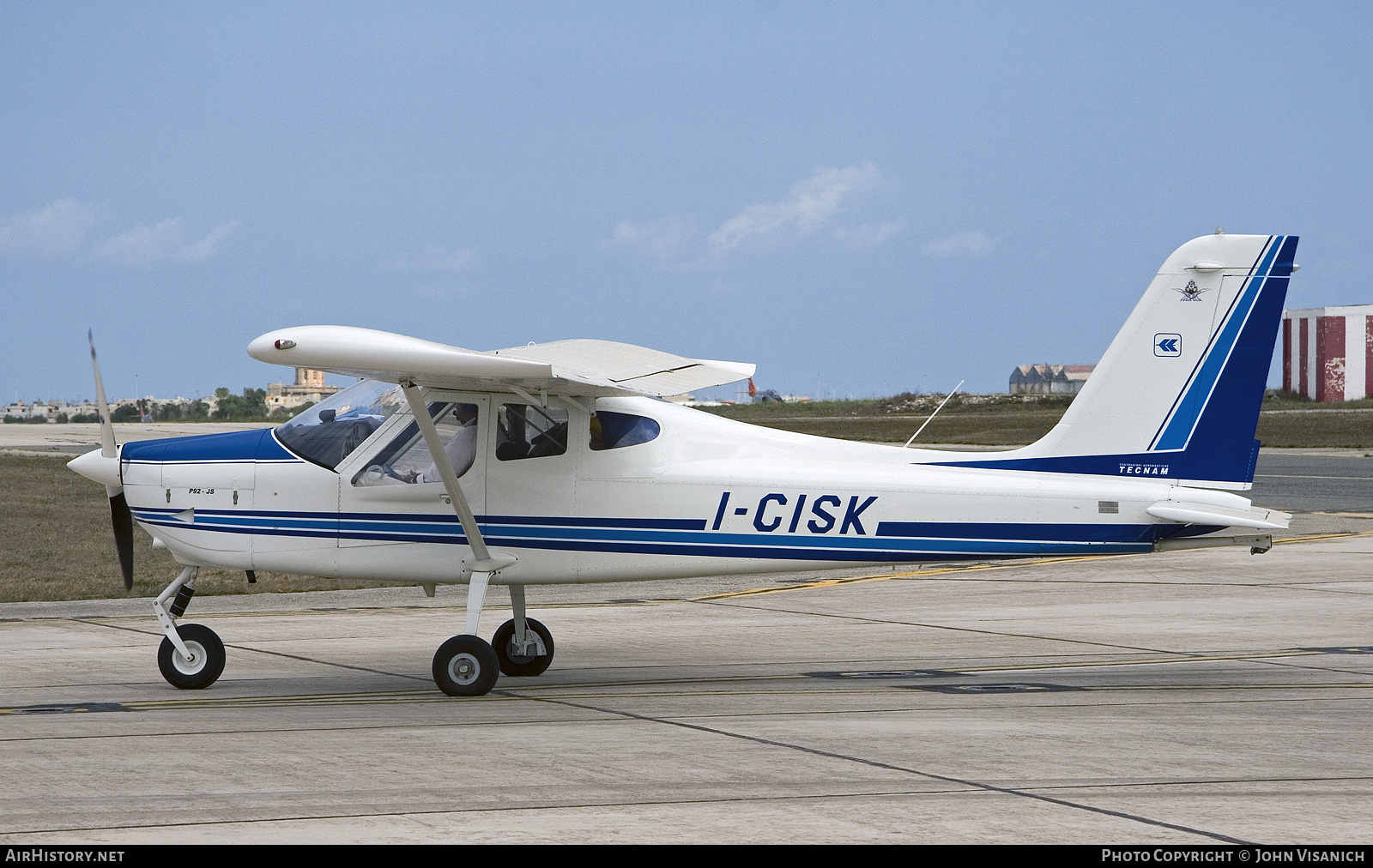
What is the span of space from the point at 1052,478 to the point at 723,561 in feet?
8.37

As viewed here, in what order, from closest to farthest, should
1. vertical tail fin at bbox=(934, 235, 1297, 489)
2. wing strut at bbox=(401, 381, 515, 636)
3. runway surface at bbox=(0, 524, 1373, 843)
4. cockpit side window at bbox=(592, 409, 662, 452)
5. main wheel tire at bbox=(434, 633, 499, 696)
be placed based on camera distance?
1. runway surface at bbox=(0, 524, 1373, 843)
2. wing strut at bbox=(401, 381, 515, 636)
3. main wheel tire at bbox=(434, 633, 499, 696)
4. vertical tail fin at bbox=(934, 235, 1297, 489)
5. cockpit side window at bbox=(592, 409, 662, 452)

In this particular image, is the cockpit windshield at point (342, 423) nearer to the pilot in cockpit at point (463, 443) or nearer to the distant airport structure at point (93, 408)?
the pilot in cockpit at point (463, 443)

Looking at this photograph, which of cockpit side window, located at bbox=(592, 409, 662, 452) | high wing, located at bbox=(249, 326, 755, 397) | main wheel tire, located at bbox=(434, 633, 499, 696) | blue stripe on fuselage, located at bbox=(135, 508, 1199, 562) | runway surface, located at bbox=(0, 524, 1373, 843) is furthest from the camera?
cockpit side window, located at bbox=(592, 409, 662, 452)

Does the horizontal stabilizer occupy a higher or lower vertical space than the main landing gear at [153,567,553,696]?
higher

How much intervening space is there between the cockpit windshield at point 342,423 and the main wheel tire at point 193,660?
155 cm

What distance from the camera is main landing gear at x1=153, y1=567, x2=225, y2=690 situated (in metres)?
10.6

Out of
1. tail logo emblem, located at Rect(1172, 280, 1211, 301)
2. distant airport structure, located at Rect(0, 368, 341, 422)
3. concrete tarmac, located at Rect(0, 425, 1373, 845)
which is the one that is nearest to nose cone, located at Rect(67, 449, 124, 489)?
concrete tarmac, located at Rect(0, 425, 1373, 845)

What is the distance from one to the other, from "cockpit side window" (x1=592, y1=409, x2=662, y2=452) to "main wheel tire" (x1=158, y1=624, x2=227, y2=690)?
3.24 meters

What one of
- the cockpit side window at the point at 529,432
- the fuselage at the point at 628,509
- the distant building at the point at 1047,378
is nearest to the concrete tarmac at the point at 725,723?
the fuselage at the point at 628,509

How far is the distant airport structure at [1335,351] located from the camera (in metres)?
93.6

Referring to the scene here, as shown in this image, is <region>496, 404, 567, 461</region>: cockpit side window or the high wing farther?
<region>496, 404, 567, 461</region>: cockpit side window

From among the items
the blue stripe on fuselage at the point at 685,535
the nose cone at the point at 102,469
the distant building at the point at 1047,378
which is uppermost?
the distant building at the point at 1047,378

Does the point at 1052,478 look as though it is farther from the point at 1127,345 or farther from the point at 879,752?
the point at 879,752

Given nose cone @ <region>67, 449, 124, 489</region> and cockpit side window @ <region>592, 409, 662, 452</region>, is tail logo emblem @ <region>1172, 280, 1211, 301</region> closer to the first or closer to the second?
cockpit side window @ <region>592, 409, 662, 452</region>
